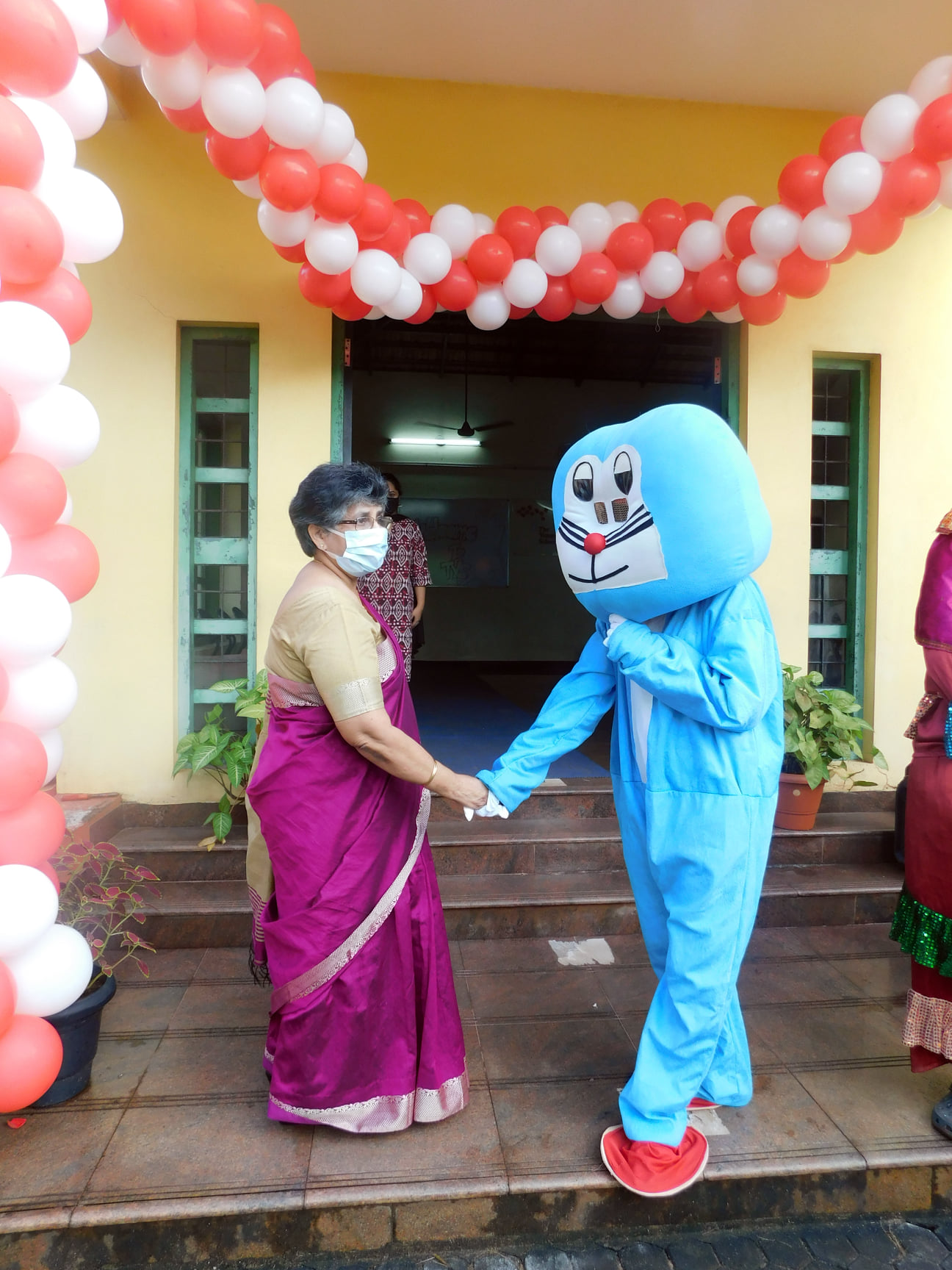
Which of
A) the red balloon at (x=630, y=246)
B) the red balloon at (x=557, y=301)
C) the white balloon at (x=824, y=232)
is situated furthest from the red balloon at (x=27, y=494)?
the white balloon at (x=824, y=232)

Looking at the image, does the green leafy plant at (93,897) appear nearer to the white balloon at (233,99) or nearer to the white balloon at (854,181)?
the white balloon at (233,99)

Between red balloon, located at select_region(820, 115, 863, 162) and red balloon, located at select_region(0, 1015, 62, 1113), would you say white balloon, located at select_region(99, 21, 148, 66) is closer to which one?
red balloon, located at select_region(820, 115, 863, 162)

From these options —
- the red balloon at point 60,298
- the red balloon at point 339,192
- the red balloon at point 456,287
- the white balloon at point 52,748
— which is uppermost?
the red balloon at point 339,192

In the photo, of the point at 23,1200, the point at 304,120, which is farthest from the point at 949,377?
the point at 23,1200

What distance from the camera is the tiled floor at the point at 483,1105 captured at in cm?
183

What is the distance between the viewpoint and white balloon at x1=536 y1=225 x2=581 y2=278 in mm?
3180

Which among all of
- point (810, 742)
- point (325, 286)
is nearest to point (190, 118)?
point (325, 286)

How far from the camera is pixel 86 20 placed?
1948 mm

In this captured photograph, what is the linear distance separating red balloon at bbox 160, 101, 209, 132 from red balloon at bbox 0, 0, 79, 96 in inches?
27.2

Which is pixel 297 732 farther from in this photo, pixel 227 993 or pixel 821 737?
pixel 821 737

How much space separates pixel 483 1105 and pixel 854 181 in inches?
127

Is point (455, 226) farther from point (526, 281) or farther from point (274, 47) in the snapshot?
point (274, 47)

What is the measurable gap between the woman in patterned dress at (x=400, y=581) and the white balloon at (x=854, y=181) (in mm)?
2305

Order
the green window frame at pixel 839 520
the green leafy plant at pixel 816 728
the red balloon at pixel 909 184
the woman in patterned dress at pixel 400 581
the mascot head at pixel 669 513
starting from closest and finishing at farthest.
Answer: the mascot head at pixel 669 513, the red balloon at pixel 909 184, the green leafy plant at pixel 816 728, the green window frame at pixel 839 520, the woman in patterned dress at pixel 400 581
